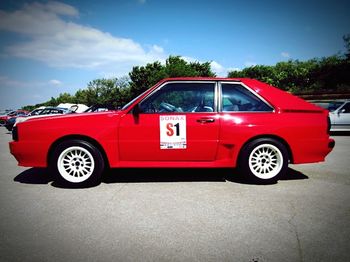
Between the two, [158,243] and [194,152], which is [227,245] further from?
[194,152]

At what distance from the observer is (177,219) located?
267 centimetres

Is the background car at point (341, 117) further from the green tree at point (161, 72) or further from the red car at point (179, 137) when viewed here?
the green tree at point (161, 72)

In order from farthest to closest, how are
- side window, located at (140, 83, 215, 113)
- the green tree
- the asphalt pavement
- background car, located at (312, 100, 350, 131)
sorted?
the green tree
background car, located at (312, 100, 350, 131)
side window, located at (140, 83, 215, 113)
the asphalt pavement

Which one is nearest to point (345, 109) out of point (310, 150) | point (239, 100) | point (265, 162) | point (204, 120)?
point (310, 150)

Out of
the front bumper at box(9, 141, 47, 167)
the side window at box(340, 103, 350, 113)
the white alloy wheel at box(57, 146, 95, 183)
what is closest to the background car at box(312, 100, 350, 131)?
the side window at box(340, 103, 350, 113)

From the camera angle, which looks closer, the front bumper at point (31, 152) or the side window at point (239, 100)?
the front bumper at point (31, 152)

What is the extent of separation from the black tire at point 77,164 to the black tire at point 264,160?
7.14 ft

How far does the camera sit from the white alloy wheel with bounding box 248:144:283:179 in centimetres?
387

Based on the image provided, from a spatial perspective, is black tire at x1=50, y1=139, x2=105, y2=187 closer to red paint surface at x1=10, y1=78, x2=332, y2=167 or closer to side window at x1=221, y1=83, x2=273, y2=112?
red paint surface at x1=10, y1=78, x2=332, y2=167

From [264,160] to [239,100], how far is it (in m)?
1.01

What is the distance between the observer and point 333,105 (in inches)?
432

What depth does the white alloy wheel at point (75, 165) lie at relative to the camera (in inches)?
149

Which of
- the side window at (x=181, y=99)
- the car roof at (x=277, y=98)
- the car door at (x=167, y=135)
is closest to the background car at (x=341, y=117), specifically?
the car roof at (x=277, y=98)

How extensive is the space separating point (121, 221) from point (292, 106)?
300cm
